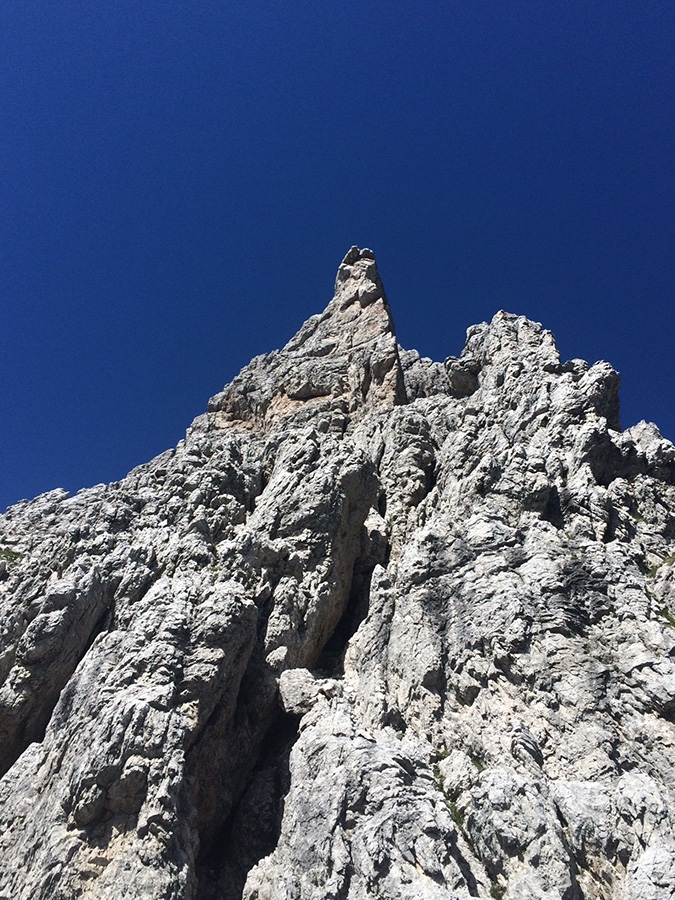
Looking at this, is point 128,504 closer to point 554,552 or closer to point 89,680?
point 89,680

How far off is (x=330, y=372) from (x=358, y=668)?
33.7 metres

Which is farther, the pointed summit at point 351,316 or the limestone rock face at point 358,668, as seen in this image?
the pointed summit at point 351,316

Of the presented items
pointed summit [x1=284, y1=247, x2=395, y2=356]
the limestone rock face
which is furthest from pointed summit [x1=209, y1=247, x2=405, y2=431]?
the limestone rock face

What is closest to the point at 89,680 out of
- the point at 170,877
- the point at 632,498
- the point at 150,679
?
the point at 150,679

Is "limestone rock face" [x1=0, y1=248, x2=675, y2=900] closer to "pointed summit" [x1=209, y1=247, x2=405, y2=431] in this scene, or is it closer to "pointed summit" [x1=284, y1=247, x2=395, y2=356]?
"pointed summit" [x1=209, y1=247, x2=405, y2=431]

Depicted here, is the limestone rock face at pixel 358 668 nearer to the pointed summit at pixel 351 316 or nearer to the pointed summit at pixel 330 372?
the pointed summit at pixel 330 372

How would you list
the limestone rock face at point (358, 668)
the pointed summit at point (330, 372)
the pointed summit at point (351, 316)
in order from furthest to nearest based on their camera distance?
the pointed summit at point (351, 316), the pointed summit at point (330, 372), the limestone rock face at point (358, 668)

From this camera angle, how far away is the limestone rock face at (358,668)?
20.8 meters

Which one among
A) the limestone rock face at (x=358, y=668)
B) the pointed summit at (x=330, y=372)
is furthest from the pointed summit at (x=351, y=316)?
the limestone rock face at (x=358, y=668)

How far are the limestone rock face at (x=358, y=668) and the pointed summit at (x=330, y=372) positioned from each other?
806 cm

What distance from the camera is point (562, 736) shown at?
936 inches

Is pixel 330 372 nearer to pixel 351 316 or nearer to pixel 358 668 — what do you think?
pixel 351 316

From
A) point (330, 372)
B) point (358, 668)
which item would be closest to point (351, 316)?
point (330, 372)

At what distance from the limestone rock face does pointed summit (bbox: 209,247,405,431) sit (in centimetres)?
806
